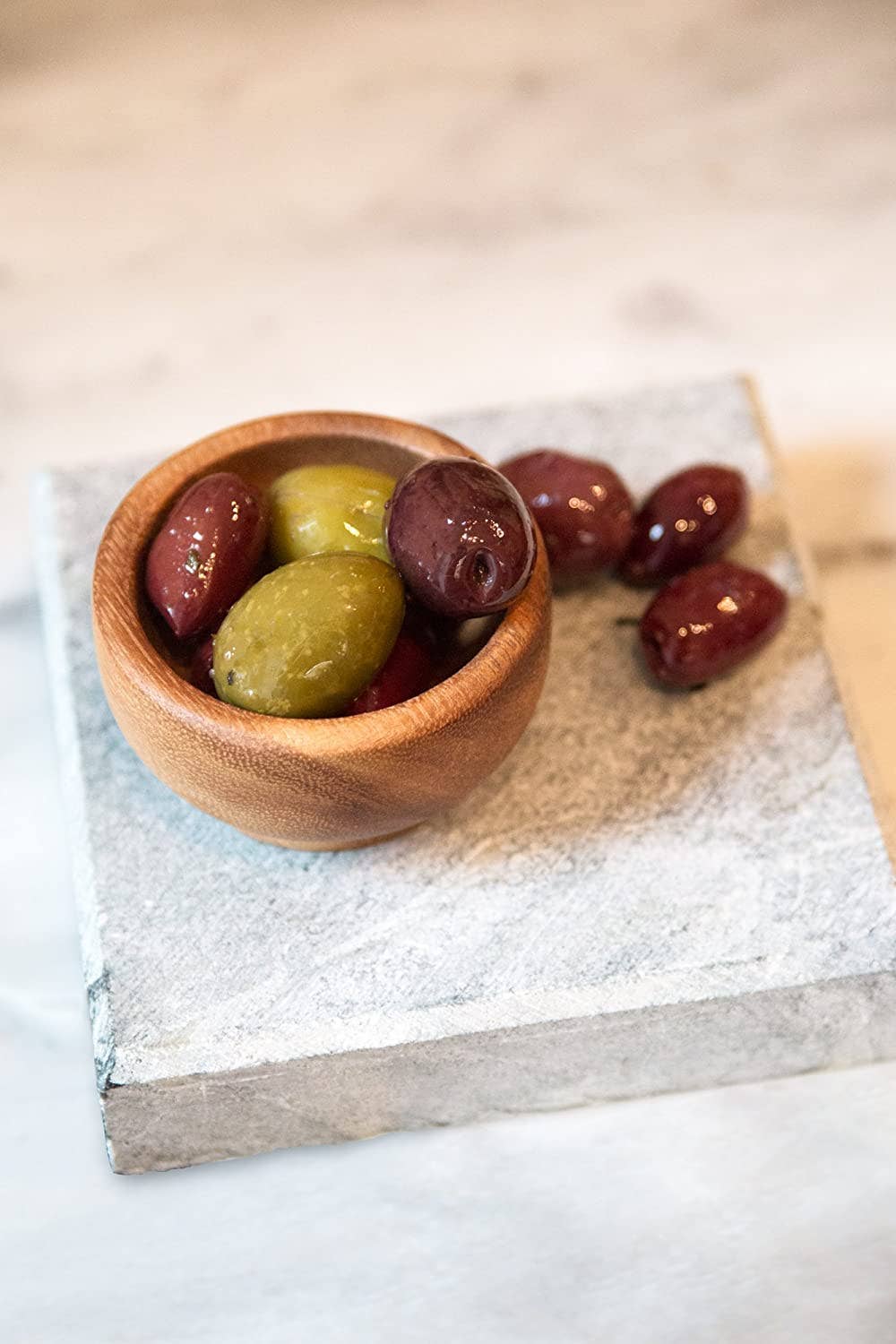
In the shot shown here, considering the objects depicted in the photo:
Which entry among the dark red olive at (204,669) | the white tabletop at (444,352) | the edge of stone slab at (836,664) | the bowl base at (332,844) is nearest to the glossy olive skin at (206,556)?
the dark red olive at (204,669)

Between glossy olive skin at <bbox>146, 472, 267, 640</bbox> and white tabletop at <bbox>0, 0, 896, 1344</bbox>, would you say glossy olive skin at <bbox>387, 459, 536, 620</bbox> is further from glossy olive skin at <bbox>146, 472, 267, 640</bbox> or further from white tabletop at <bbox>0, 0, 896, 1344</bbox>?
white tabletop at <bbox>0, 0, 896, 1344</bbox>

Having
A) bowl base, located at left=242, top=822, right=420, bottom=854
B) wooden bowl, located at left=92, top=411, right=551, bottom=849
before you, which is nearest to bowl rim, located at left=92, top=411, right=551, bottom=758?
wooden bowl, located at left=92, top=411, right=551, bottom=849

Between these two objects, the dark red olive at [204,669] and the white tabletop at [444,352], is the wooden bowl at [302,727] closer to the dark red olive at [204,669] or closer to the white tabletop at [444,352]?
the dark red olive at [204,669]

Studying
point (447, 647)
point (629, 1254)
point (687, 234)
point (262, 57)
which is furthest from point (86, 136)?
point (629, 1254)

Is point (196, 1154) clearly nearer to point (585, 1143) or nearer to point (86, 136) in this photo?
point (585, 1143)

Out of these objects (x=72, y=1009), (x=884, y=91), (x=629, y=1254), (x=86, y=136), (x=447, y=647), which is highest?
(x=86, y=136)

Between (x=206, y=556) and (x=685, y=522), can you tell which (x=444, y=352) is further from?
(x=206, y=556)

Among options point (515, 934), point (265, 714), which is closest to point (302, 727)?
point (265, 714)
